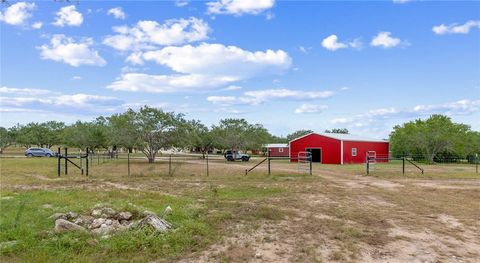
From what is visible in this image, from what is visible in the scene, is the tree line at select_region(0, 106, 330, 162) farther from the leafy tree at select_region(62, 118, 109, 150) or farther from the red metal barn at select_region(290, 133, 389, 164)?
the red metal barn at select_region(290, 133, 389, 164)

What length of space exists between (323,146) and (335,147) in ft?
5.33

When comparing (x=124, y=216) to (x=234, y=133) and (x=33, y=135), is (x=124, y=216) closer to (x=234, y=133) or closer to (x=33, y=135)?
(x=234, y=133)

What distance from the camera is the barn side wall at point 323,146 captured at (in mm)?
39250

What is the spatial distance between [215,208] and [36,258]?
483 cm

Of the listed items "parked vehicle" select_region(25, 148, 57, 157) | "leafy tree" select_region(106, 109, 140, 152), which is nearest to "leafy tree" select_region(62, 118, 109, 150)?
"parked vehicle" select_region(25, 148, 57, 157)

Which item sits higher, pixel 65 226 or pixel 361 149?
pixel 361 149

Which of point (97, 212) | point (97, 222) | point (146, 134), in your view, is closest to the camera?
point (97, 222)

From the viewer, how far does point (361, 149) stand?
137ft

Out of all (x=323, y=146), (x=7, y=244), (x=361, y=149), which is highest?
(x=323, y=146)

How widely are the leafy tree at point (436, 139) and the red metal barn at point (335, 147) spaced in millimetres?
4152

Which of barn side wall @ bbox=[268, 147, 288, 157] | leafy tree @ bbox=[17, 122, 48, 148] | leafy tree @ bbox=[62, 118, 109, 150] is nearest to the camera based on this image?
leafy tree @ bbox=[62, 118, 109, 150]

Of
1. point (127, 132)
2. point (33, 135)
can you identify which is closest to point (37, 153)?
point (33, 135)

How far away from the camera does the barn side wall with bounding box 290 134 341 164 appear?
39.2 m

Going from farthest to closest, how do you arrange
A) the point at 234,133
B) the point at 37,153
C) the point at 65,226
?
the point at 37,153 < the point at 234,133 < the point at 65,226
